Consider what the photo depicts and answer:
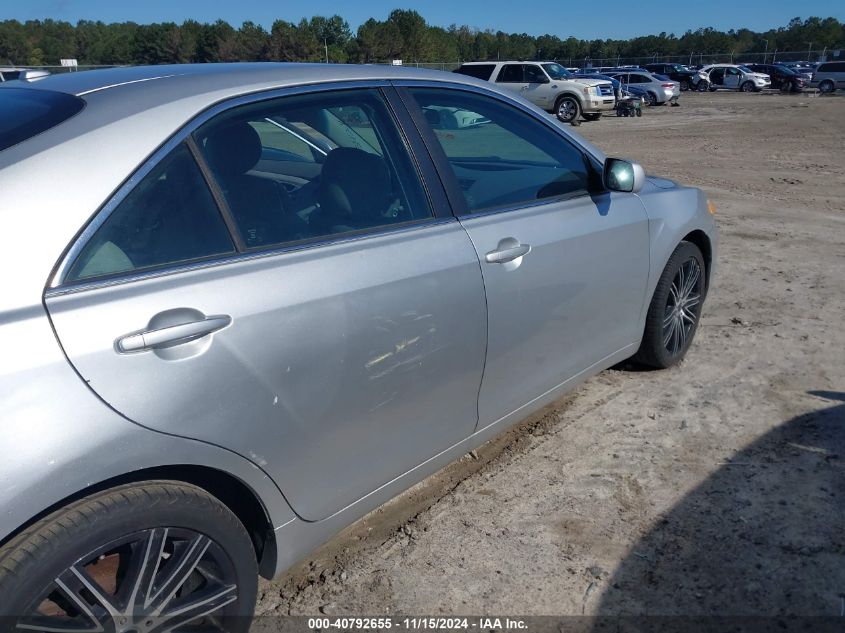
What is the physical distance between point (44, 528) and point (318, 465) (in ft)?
2.72

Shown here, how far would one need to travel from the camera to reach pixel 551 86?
82.0 ft

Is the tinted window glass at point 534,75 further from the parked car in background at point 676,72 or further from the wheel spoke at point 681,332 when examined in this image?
the parked car in background at point 676,72

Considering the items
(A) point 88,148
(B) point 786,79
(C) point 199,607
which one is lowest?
(C) point 199,607

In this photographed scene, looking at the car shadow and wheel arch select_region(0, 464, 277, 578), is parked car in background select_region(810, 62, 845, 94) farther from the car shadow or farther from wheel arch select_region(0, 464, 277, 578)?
wheel arch select_region(0, 464, 277, 578)

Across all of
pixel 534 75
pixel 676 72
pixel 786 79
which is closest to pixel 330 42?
pixel 676 72

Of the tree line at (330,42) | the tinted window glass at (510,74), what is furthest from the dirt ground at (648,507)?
the tinted window glass at (510,74)

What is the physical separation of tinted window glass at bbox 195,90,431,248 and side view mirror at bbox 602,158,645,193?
113 centimetres

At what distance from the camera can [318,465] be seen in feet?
7.69

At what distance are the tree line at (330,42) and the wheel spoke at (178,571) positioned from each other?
962 centimetres

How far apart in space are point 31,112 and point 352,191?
1.02m

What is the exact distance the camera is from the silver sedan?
1762 mm

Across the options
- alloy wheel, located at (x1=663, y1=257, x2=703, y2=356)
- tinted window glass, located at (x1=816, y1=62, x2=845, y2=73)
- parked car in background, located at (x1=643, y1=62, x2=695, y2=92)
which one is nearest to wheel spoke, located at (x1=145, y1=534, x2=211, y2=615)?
alloy wheel, located at (x1=663, y1=257, x2=703, y2=356)

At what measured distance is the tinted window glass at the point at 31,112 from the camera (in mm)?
2008

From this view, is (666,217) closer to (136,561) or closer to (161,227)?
(161,227)
